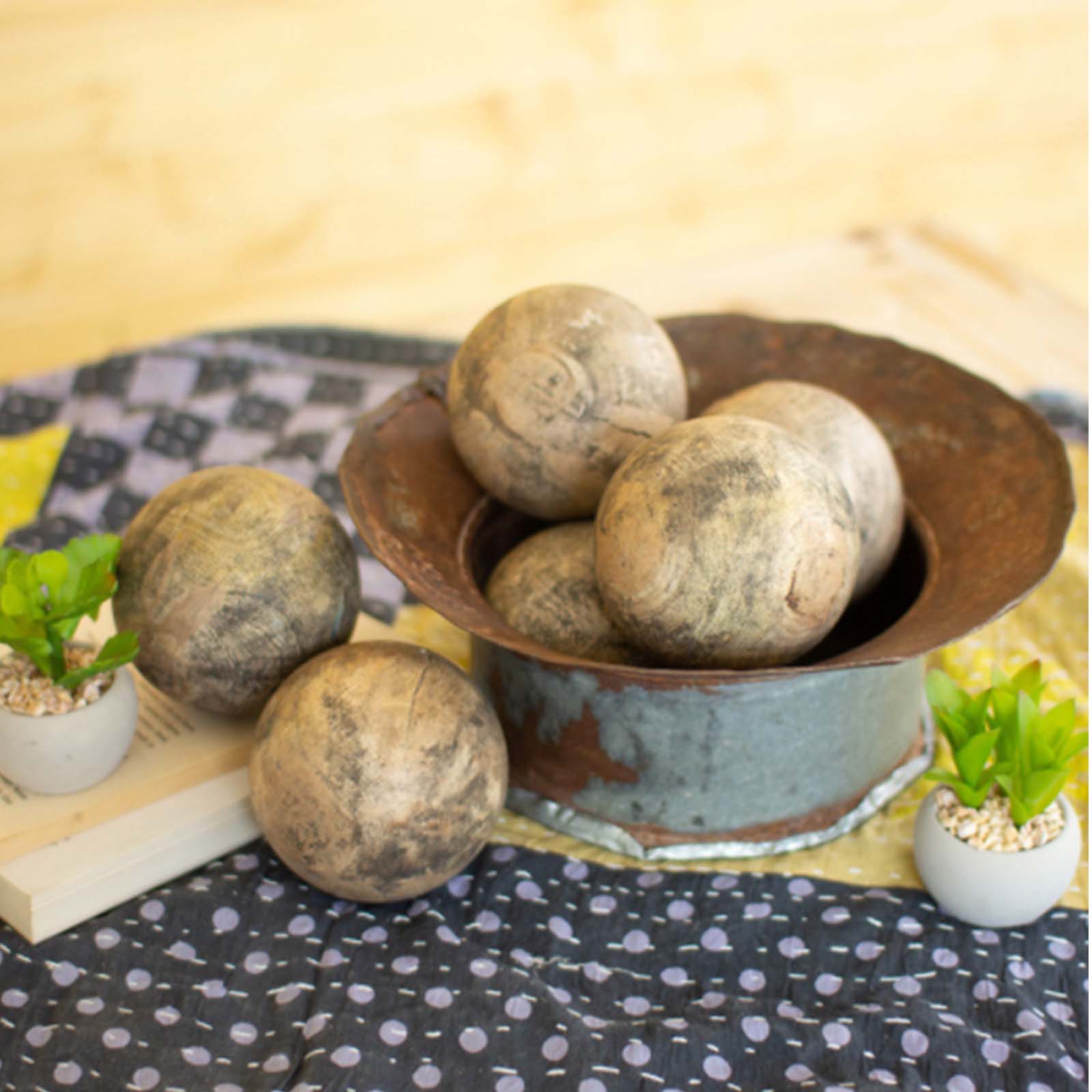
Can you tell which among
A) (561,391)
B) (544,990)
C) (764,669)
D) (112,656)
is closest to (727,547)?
(764,669)

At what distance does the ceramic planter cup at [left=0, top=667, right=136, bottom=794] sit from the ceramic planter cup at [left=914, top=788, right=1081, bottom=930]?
1.93ft

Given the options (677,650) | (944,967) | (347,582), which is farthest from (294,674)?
(944,967)

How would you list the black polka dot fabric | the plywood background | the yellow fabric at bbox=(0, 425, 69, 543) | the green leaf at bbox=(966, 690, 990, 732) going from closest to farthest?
1. the black polka dot fabric
2. the green leaf at bbox=(966, 690, 990, 732)
3. the yellow fabric at bbox=(0, 425, 69, 543)
4. the plywood background

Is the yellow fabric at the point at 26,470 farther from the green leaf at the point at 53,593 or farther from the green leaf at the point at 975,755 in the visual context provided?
the green leaf at the point at 975,755

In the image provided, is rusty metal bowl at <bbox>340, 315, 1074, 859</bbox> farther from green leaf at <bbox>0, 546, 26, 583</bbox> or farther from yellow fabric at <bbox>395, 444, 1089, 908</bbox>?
green leaf at <bbox>0, 546, 26, 583</bbox>

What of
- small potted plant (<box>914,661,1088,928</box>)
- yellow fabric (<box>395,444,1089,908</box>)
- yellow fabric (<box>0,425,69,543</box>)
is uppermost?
yellow fabric (<box>0,425,69,543</box>)

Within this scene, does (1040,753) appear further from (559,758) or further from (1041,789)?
(559,758)

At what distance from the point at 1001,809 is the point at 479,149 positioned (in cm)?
197

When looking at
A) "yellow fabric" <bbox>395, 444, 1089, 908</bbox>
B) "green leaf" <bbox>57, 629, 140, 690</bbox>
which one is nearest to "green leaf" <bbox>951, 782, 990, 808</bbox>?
"yellow fabric" <bbox>395, 444, 1089, 908</bbox>

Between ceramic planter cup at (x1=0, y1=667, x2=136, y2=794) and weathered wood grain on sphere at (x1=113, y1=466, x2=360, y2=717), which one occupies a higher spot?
weathered wood grain on sphere at (x1=113, y1=466, x2=360, y2=717)

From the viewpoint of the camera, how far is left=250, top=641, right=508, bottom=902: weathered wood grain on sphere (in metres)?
0.94

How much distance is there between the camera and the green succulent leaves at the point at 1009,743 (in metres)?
0.97

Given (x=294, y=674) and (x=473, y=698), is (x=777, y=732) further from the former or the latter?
(x=294, y=674)

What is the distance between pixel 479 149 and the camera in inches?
105
